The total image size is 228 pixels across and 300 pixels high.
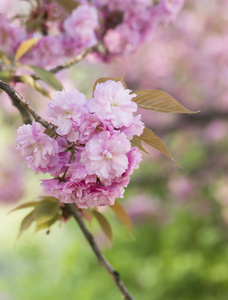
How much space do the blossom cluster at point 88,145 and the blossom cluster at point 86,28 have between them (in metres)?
0.55

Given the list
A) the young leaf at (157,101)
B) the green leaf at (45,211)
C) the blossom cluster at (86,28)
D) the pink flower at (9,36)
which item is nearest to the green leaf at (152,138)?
the young leaf at (157,101)

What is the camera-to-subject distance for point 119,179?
0.57 m

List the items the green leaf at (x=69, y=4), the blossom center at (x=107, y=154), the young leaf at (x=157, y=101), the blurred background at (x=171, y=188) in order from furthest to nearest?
the blurred background at (x=171, y=188), the green leaf at (x=69, y=4), the young leaf at (x=157, y=101), the blossom center at (x=107, y=154)

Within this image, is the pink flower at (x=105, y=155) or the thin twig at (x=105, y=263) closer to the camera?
the pink flower at (x=105, y=155)

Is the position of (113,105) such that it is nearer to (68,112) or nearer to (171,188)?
(68,112)

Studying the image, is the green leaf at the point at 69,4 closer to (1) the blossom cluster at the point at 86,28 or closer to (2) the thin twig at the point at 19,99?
(1) the blossom cluster at the point at 86,28

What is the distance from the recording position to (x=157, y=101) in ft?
2.06

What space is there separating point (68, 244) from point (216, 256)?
2.66 meters

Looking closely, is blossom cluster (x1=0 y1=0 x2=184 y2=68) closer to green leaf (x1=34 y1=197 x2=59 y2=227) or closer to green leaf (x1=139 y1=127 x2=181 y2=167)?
green leaf (x1=34 y1=197 x2=59 y2=227)

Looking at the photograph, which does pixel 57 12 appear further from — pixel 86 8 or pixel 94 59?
pixel 94 59

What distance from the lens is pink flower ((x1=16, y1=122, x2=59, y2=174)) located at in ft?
1.81

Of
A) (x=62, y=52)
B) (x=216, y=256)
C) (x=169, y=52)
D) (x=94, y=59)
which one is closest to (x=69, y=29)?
(x=62, y=52)

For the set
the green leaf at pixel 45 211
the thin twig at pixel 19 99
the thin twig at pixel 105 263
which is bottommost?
the thin twig at pixel 105 263

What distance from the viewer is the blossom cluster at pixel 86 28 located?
115cm
